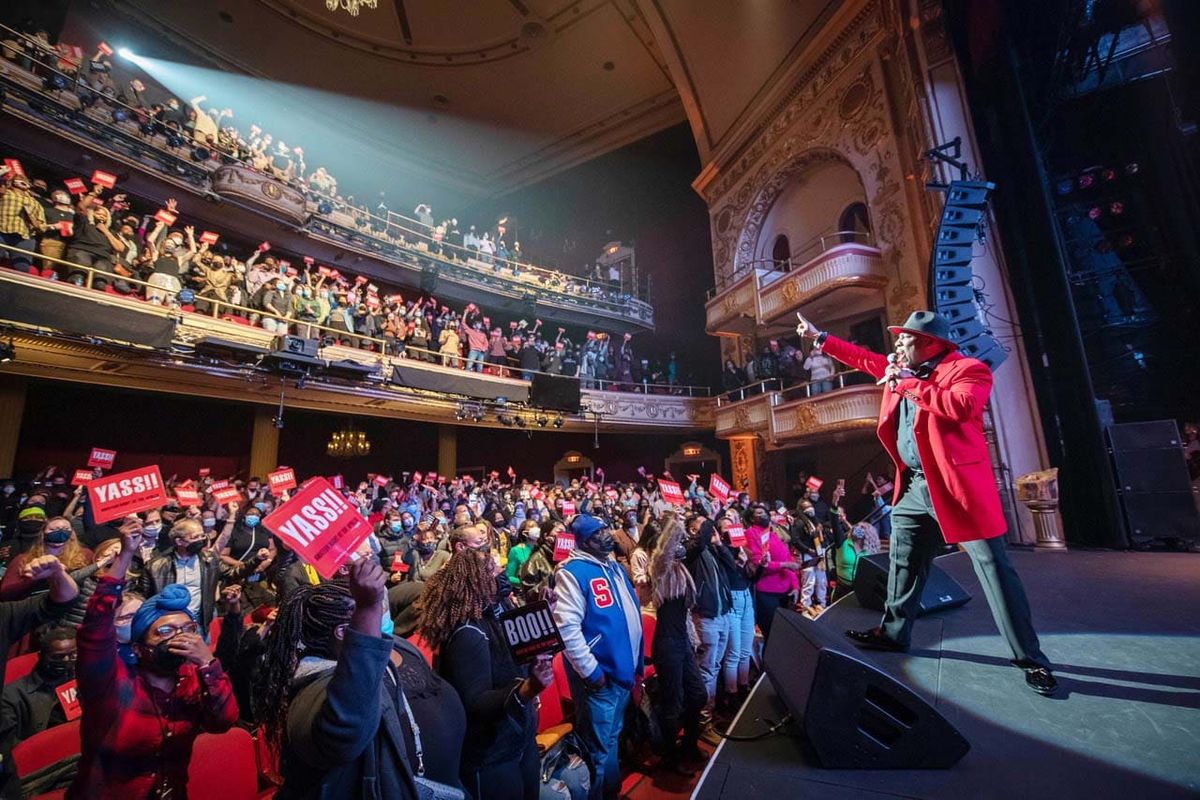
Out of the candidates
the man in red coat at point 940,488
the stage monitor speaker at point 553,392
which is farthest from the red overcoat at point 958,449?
the stage monitor speaker at point 553,392

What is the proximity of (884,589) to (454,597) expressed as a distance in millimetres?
2679

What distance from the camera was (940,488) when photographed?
237 cm

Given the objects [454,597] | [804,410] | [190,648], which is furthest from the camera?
[804,410]

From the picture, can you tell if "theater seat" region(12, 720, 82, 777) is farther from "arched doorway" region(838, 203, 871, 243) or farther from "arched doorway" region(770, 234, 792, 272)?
"arched doorway" region(770, 234, 792, 272)

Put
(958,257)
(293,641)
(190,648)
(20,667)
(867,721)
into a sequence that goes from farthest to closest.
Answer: (958,257) → (20,667) → (190,648) → (867,721) → (293,641)

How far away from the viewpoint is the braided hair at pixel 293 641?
1453 mm

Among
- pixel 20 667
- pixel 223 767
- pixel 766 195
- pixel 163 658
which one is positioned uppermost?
pixel 766 195

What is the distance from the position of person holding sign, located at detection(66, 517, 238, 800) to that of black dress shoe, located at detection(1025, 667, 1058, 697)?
325 centimetres

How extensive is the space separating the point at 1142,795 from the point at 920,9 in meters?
11.4

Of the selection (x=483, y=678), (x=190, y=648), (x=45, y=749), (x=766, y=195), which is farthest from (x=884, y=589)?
(x=766, y=195)

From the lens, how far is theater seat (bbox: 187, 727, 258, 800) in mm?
2365

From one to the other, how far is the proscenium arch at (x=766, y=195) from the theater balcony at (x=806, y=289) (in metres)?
0.71

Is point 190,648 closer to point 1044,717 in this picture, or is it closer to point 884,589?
point 1044,717

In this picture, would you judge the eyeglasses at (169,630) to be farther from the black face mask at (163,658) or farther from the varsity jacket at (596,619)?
the varsity jacket at (596,619)
